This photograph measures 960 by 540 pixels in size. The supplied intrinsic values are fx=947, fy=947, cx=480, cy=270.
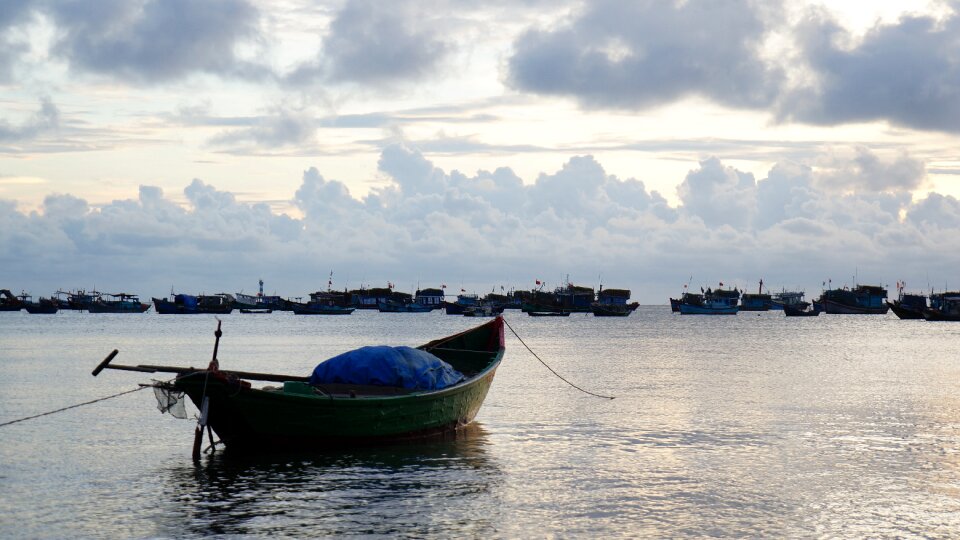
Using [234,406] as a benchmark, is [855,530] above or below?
below

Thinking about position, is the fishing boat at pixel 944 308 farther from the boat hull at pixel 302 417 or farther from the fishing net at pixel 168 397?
the fishing net at pixel 168 397

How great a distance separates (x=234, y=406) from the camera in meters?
21.7

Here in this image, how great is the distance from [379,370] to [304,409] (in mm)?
3228

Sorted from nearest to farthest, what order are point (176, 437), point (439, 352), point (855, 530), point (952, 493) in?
point (855, 530)
point (952, 493)
point (176, 437)
point (439, 352)

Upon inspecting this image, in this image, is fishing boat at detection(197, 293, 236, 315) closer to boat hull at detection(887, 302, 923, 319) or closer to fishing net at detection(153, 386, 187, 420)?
boat hull at detection(887, 302, 923, 319)

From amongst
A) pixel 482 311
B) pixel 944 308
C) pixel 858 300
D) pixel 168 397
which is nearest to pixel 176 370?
pixel 168 397

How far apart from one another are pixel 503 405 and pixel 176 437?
12.5 m

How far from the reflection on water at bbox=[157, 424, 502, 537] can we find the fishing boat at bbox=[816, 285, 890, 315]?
16648cm

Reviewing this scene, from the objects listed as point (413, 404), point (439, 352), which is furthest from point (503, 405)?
point (413, 404)

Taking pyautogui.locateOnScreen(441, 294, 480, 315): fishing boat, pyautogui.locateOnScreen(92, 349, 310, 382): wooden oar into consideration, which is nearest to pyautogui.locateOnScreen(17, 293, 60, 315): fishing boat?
pyautogui.locateOnScreen(441, 294, 480, 315): fishing boat

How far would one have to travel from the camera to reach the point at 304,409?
2220 centimetres

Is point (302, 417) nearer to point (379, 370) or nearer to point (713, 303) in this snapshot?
point (379, 370)

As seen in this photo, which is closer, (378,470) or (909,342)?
(378,470)

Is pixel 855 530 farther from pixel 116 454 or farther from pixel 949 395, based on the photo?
pixel 949 395
